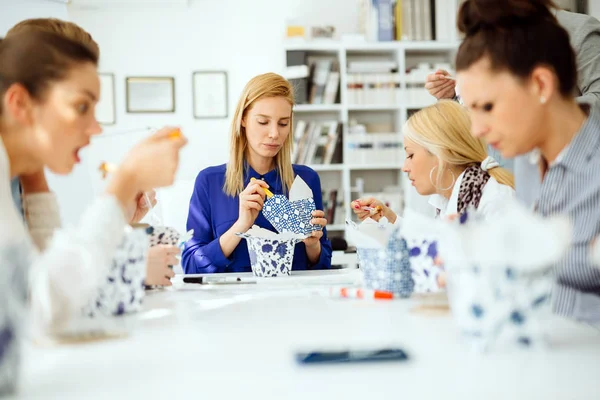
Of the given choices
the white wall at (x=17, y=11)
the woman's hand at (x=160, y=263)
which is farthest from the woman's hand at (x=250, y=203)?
the white wall at (x=17, y=11)

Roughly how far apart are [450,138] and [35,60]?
1179 mm

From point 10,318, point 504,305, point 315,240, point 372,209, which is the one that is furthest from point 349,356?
point 315,240

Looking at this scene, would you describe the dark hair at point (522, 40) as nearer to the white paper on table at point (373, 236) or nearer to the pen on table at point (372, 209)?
the white paper on table at point (373, 236)

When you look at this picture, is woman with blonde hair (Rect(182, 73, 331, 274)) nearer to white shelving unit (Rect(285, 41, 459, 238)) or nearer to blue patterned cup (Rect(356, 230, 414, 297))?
blue patterned cup (Rect(356, 230, 414, 297))

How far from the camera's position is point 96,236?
0.88 metres

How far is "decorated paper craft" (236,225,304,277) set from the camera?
166cm

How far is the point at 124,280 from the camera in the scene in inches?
42.6

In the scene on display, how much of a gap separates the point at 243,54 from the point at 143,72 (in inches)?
28.8

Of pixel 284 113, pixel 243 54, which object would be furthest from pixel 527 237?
pixel 243 54

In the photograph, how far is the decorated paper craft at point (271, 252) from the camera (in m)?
1.66

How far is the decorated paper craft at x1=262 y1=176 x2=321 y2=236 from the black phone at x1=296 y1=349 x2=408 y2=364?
106cm

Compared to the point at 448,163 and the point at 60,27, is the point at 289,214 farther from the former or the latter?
the point at 60,27

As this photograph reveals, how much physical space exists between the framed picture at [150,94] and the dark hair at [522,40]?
3.56 m

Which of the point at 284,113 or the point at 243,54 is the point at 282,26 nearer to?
the point at 243,54
